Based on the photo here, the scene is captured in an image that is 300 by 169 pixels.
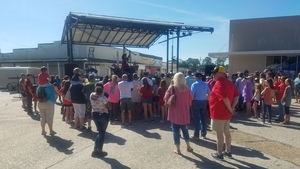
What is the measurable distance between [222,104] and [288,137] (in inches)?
128

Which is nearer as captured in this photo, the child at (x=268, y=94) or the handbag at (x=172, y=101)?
the handbag at (x=172, y=101)

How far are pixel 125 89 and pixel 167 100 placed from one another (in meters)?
2.79

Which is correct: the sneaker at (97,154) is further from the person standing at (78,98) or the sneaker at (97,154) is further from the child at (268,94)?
the child at (268,94)

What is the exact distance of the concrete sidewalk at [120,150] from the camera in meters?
4.84

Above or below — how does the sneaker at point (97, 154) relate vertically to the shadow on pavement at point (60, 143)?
above

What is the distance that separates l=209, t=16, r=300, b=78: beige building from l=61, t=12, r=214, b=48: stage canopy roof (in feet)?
20.2

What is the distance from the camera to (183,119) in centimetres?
517

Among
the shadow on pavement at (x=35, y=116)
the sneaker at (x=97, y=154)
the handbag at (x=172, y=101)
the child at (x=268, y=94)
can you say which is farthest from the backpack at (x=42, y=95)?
the child at (x=268, y=94)

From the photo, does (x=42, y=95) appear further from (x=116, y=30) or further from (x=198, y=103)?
(x=116, y=30)

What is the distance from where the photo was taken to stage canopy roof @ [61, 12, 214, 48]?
13.4 meters

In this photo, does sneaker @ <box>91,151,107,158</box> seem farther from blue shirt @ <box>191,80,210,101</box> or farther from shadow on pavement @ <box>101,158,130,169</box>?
blue shirt @ <box>191,80,210,101</box>

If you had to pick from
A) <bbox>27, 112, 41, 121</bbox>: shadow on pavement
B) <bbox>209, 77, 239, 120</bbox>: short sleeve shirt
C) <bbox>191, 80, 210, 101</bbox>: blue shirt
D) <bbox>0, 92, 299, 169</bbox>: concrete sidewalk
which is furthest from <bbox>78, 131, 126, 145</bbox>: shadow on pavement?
<bbox>27, 112, 41, 121</bbox>: shadow on pavement

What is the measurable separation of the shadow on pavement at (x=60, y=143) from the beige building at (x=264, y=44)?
1718 centimetres

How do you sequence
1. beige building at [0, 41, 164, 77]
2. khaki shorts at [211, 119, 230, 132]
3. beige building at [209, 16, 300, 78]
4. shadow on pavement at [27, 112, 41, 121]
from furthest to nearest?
1. beige building at [0, 41, 164, 77]
2. beige building at [209, 16, 300, 78]
3. shadow on pavement at [27, 112, 41, 121]
4. khaki shorts at [211, 119, 230, 132]
